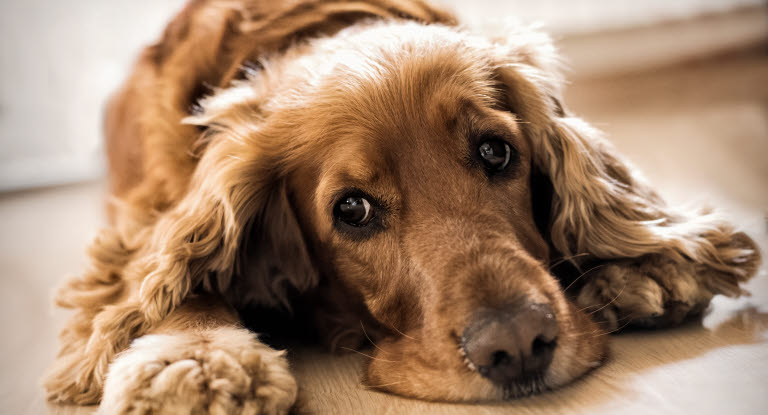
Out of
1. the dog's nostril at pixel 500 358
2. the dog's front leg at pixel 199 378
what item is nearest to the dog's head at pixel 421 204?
the dog's nostril at pixel 500 358

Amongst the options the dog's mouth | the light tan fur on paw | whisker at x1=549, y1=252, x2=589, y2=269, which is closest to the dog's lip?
the dog's mouth

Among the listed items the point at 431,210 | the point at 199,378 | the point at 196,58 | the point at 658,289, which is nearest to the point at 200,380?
the point at 199,378

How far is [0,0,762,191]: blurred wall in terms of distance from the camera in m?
5.71

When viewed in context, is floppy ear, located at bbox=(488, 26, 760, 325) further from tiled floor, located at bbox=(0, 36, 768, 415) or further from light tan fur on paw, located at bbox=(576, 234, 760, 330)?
tiled floor, located at bbox=(0, 36, 768, 415)

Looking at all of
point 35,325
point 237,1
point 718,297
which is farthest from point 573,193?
point 35,325

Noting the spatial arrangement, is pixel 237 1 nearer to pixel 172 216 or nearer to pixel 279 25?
pixel 279 25

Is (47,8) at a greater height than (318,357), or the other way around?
(47,8)

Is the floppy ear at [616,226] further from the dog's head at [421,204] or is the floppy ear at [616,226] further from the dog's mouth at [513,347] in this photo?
the dog's mouth at [513,347]

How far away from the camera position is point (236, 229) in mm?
2189

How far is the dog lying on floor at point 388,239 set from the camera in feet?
5.61

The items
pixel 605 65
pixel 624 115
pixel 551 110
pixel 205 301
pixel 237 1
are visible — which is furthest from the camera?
pixel 605 65

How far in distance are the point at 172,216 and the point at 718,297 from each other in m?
1.70

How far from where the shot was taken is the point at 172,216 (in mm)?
2279

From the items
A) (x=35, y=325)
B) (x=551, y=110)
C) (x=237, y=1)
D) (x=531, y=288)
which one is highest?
(x=237, y=1)
